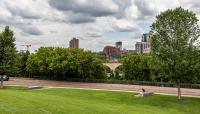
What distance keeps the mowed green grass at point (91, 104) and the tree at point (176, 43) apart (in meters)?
3.58

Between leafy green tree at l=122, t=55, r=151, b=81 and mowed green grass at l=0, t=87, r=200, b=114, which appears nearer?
mowed green grass at l=0, t=87, r=200, b=114

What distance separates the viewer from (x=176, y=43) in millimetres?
45438

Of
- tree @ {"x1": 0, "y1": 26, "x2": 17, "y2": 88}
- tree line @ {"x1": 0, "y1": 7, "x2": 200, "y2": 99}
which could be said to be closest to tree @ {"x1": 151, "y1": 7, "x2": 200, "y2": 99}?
tree line @ {"x1": 0, "y1": 7, "x2": 200, "y2": 99}

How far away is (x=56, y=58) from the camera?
8106 centimetres

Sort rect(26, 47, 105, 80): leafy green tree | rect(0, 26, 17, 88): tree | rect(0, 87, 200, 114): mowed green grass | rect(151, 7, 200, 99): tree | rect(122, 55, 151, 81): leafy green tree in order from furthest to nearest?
1. rect(122, 55, 151, 81): leafy green tree
2. rect(26, 47, 105, 80): leafy green tree
3. rect(0, 26, 17, 88): tree
4. rect(151, 7, 200, 99): tree
5. rect(0, 87, 200, 114): mowed green grass

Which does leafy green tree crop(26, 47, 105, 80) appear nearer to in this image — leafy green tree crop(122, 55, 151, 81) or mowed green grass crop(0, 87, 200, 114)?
leafy green tree crop(122, 55, 151, 81)

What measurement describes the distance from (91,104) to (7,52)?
34975mm

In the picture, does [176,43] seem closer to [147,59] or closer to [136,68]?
[147,59]

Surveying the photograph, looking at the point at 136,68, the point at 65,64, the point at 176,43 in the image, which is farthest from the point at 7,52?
the point at 136,68

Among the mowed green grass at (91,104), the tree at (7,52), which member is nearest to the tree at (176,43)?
the mowed green grass at (91,104)

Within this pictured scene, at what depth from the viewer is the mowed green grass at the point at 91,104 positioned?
21.8 metres

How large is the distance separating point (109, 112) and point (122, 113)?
1167 millimetres

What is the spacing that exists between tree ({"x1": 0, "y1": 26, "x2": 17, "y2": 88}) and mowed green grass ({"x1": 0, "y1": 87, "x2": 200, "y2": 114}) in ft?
46.3

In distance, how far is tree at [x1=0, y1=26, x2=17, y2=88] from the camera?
202ft
